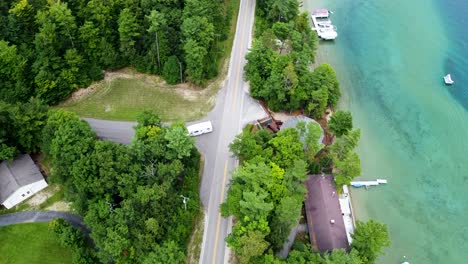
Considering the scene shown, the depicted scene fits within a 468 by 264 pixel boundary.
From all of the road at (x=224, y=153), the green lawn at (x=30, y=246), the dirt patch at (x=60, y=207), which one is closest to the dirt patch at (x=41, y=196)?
the dirt patch at (x=60, y=207)

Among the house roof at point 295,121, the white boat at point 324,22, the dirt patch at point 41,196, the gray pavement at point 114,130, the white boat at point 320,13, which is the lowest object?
the dirt patch at point 41,196

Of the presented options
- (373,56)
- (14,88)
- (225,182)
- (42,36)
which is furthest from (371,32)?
(14,88)

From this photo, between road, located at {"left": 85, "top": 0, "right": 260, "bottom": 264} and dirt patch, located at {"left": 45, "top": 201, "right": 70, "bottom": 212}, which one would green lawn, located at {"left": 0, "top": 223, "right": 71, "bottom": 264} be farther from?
road, located at {"left": 85, "top": 0, "right": 260, "bottom": 264}

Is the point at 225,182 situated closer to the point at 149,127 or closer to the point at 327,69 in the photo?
the point at 149,127

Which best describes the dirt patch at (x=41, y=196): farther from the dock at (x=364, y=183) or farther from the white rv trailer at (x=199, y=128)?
the dock at (x=364, y=183)

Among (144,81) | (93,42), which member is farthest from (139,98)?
(93,42)

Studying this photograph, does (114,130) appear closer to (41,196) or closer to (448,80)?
(41,196)
